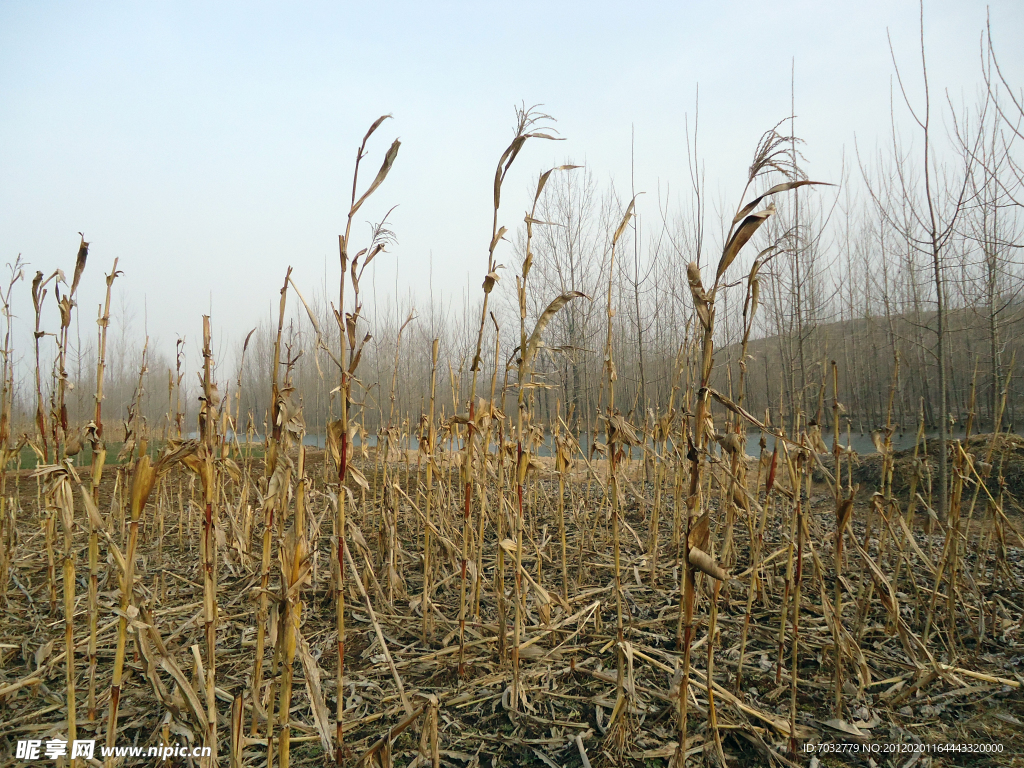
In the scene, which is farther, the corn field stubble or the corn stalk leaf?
the corn stalk leaf

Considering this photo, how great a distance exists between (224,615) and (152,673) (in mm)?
1338

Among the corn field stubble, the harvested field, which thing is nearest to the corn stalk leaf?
the corn field stubble

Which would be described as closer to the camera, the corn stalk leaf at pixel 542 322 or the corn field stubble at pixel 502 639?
the corn field stubble at pixel 502 639

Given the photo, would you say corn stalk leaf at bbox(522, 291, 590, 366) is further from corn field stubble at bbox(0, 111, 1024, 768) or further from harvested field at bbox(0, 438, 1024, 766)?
harvested field at bbox(0, 438, 1024, 766)

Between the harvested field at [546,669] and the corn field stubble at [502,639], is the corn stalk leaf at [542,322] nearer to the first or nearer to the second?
the corn field stubble at [502,639]

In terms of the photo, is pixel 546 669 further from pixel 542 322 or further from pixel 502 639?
pixel 542 322

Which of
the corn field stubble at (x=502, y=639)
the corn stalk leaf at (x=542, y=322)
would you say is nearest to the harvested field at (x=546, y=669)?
the corn field stubble at (x=502, y=639)

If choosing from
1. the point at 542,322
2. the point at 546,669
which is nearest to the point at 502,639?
the point at 546,669

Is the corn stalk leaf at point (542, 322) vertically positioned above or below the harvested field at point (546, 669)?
above

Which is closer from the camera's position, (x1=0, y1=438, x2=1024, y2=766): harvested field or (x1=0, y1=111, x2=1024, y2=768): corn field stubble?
(x1=0, y1=111, x2=1024, y2=768): corn field stubble

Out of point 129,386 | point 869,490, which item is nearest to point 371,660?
point 869,490

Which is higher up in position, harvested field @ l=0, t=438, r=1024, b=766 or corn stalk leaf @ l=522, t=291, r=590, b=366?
corn stalk leaf @ l=522, t=291, r=590, b=366

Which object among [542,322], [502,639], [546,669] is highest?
[542,322]

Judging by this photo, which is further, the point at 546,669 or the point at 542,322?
the point at 546,669
